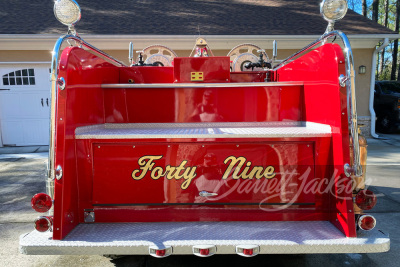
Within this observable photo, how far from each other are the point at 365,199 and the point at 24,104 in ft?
29.4

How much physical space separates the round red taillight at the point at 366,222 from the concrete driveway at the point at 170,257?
0.90 m

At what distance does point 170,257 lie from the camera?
285cm

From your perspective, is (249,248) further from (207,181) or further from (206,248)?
(207,181)

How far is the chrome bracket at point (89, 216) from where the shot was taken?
231 centimetres

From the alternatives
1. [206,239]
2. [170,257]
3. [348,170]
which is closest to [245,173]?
[206,239]

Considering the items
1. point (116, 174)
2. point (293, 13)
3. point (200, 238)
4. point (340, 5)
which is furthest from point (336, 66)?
point (293, 13)

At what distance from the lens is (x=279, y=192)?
7.62 ft

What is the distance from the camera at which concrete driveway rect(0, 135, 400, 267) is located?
2.76 m

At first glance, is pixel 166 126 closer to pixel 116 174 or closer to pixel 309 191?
pixel 116 174

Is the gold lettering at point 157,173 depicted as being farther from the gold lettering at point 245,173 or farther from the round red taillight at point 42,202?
the round red taillight at point 42,202

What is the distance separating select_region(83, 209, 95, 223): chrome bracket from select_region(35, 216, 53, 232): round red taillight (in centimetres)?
29

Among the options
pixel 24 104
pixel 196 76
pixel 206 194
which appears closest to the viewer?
pixel 206 194

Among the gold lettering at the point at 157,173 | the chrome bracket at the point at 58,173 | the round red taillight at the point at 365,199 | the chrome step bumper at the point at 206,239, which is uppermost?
the chrome bracket at the point at 58,173

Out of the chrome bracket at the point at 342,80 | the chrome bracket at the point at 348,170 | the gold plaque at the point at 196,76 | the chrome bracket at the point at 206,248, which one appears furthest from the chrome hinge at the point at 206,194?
the gold plaque at the point at 196,76
